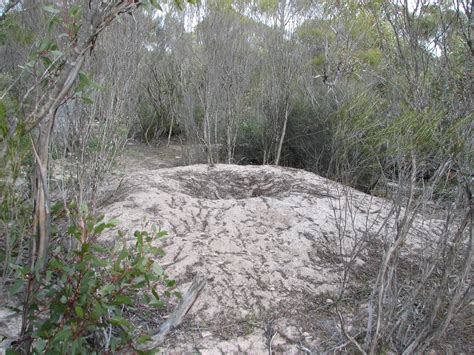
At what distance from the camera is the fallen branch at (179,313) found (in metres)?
1.99

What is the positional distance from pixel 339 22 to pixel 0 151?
266 inches

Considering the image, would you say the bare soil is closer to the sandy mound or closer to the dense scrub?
the sandy mound

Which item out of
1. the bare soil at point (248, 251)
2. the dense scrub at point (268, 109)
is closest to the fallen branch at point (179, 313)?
the bare soil at point (248, 251)

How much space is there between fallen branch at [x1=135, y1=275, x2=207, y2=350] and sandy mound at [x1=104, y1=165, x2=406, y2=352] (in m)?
0.06

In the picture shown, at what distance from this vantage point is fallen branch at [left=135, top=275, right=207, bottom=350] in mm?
1987

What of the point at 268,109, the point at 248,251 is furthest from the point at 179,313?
the point at 268,109

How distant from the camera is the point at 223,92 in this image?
6262mm

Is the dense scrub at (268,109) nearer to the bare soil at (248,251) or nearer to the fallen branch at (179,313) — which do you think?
the bare soil at (248,251)

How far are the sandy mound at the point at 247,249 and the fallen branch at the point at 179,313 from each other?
6 centimetres

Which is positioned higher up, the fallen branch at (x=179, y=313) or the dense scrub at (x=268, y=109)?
the dense scrub at (x=268, y=109)

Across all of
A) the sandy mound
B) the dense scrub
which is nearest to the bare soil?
the sandy mound

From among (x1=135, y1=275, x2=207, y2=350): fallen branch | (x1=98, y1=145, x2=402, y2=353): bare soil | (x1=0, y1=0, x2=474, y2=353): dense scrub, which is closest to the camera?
(x1=0, y1=0, x2=474, y2=353): dense scrub

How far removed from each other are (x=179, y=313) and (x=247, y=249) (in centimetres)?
85

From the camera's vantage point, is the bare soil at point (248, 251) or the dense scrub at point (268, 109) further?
the bare soil at point (248, 251)
